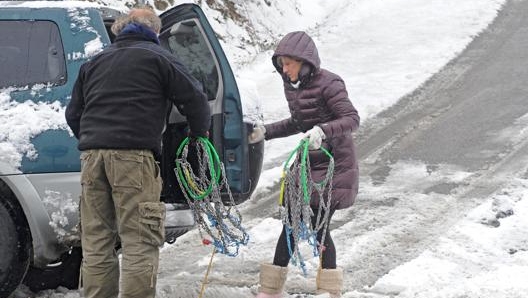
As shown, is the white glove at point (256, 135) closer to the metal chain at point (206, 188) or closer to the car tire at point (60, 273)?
the metal chain at point (206, 188)

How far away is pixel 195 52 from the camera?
16.0 ft

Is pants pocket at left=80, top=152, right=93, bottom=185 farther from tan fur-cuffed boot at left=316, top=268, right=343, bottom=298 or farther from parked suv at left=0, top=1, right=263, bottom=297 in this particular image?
tan fur-cuffed boot at left=316, top=268, right=343, bottom=298

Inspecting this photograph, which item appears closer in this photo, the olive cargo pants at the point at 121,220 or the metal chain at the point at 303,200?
the olive cargo pants at the point at 121,220

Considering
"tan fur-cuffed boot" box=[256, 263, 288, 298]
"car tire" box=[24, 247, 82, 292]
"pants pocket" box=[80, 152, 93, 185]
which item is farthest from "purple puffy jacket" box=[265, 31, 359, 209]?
"car tire" box=[24, 247, 82, 292]

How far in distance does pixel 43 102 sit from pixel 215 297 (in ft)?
5.53

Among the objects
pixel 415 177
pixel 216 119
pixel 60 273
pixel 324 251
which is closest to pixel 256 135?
pixel 216 119

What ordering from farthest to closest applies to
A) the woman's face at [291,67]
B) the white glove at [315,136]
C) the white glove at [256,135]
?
the white glove at [256,135] → the woman's face at [291,67] → the white glove at [315,136]

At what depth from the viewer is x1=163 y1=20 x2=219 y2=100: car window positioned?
471 cm

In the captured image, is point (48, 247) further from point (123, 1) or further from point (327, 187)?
point (123, 1)

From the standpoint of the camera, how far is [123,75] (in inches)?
139

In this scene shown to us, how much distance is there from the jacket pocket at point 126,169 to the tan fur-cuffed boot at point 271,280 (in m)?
1.22

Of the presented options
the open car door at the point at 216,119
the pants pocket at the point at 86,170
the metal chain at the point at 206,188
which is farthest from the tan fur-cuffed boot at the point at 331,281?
the pants pocket at the point at 86,170

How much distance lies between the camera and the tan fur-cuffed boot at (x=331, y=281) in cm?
437

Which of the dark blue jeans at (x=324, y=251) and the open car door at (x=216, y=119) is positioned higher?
the open car door at (x=216, y=119)
